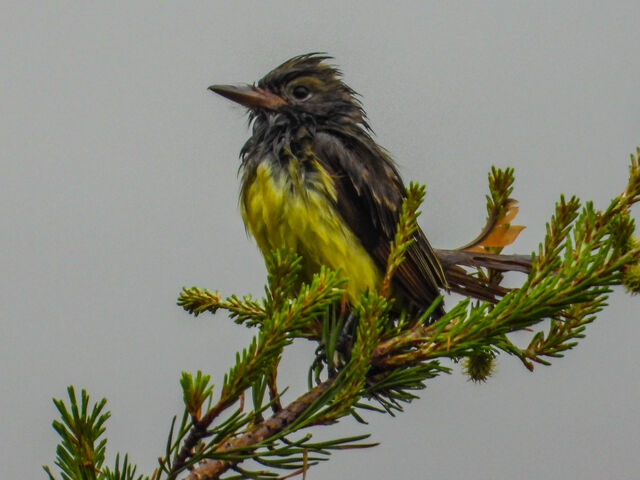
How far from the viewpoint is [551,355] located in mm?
2148

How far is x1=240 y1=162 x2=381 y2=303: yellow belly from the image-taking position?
8.80ft

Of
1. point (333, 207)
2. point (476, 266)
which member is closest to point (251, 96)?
point (333, 207)

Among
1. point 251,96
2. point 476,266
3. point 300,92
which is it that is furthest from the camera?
point 300,92

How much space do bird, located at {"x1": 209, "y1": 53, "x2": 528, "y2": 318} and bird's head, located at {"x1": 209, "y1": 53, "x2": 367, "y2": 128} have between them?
52mm

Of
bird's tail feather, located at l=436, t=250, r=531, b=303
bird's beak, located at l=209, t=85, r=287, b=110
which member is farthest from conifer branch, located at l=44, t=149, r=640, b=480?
bird's beak, located at l=209, t=85, r=287, b=110

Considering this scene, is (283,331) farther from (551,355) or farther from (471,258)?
(471,258)

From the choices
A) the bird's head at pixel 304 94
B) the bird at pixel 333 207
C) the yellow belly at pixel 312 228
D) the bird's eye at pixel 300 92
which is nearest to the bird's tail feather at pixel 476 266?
the bird at pixel 333 207

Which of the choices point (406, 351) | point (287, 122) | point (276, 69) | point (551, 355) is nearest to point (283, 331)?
point (406, 351)

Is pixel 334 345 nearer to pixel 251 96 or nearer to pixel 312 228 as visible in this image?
pixel 312 228

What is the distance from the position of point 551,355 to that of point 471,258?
0.52m

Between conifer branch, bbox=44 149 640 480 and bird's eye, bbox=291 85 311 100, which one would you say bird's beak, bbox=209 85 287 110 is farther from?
conifer branch, bbox=44 149 640 480

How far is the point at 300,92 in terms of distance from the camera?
324 cm

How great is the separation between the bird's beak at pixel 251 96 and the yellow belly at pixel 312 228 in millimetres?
409

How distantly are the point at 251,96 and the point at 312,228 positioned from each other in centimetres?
68
